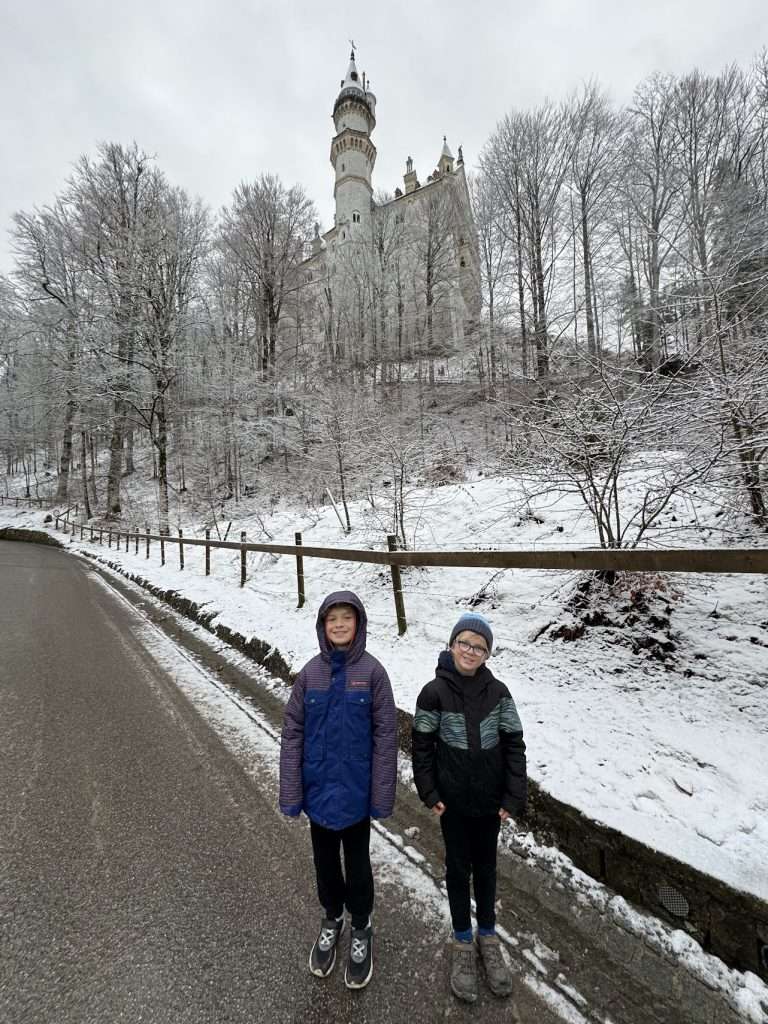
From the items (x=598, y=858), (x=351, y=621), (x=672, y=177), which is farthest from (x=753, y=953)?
(x=672, y=177)

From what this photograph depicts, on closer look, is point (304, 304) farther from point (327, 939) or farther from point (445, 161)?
point (445, 161)

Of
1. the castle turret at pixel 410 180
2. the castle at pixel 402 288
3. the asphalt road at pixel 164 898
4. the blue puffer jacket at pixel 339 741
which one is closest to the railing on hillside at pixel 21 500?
the castle at pixel 402 288

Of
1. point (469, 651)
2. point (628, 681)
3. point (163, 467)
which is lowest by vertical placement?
point (628, 681)

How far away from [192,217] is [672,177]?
67.2ft

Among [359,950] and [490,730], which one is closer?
[359,950]

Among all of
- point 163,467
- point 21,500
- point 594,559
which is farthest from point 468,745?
point 21,500

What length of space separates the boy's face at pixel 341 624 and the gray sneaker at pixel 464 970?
1223mm

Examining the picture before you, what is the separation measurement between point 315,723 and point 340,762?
0.18 m

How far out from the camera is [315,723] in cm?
179

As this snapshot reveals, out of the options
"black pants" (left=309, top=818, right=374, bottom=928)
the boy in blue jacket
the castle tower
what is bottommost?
"black pants" (left=309, top=818, right=374, bottom=928)

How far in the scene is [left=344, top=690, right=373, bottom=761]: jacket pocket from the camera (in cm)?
177

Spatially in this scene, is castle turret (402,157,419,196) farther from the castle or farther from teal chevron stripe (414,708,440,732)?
teal chevron stripe (414,708,440,732)

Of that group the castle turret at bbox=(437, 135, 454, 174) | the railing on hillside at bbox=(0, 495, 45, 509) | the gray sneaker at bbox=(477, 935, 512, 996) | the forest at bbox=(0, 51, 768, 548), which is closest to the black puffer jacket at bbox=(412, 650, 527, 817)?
the gray sneaker at bbox=(477, 935, 512, 996)

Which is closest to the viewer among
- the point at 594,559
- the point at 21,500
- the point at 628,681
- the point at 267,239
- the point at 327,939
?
the point at 327,939
